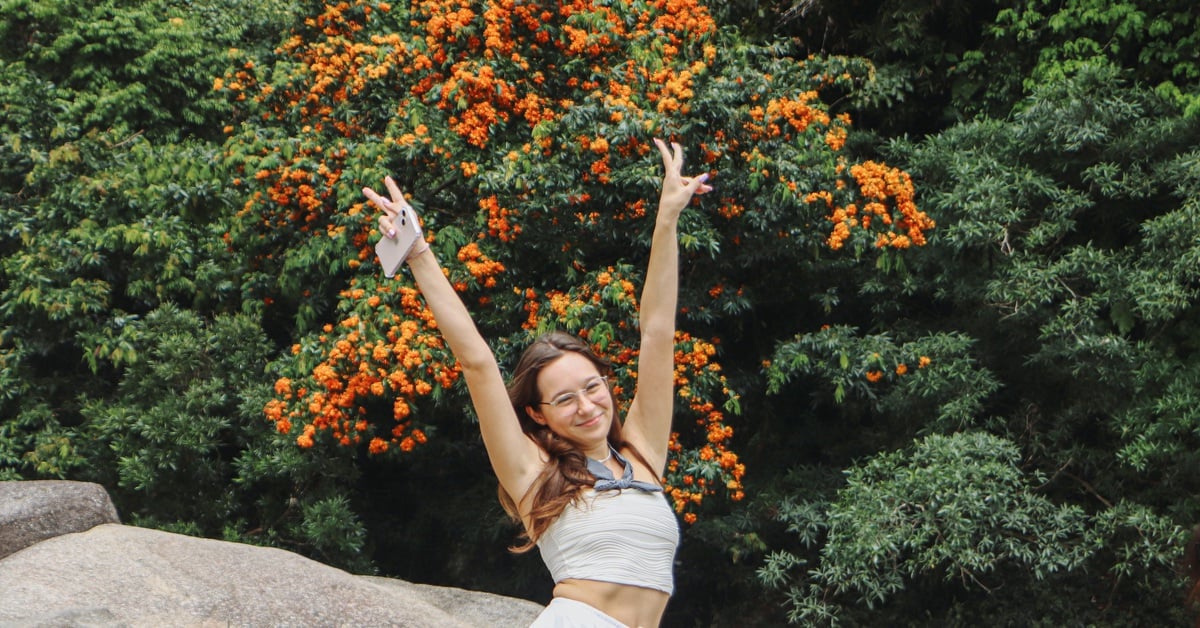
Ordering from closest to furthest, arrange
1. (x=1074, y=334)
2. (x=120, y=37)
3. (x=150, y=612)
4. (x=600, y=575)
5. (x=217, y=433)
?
(x=600, y=575)
(x=150, y=612)
(x=1074, y=334)
(x=217, y=433)
(x=120, y=37)

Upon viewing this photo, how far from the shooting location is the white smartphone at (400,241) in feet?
8.01

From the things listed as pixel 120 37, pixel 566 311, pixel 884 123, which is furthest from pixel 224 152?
pixel 884 123

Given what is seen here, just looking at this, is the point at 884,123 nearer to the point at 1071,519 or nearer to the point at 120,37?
the point at 1071,519

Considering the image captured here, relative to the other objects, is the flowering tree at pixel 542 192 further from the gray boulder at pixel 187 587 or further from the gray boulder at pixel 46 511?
the gray boulder at pixel 46 511

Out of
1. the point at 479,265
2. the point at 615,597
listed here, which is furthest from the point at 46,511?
the point at 615,597

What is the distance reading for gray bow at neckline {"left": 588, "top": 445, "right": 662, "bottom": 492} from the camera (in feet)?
8.35

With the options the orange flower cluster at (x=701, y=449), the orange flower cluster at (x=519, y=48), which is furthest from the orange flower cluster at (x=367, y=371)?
the orange flower cluster at (x=701, y=449)

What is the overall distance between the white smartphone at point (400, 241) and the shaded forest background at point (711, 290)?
14.5 feet

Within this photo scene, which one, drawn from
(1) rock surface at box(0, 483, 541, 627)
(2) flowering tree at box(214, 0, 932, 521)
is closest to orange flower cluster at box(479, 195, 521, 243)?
(2) flowering tree at box(214, 0, 932, 521)

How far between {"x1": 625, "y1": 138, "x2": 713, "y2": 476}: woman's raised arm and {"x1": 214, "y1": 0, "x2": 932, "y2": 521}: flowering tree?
407cm

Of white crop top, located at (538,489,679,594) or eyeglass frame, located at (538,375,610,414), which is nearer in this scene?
white crop top, located at (538,489,679,594)

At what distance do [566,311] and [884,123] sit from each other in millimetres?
3731

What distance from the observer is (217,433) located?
8.27 metres

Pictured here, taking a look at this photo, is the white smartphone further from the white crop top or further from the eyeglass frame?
the white crop top
